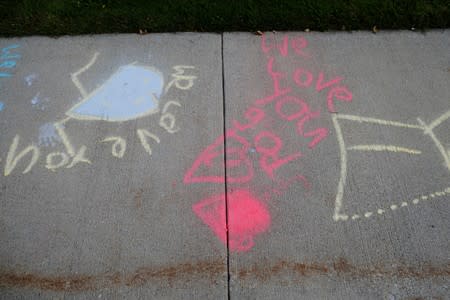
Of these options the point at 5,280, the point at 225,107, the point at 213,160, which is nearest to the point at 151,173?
the point at 213,160

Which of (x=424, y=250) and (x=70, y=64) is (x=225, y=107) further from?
(x=424, y=250)

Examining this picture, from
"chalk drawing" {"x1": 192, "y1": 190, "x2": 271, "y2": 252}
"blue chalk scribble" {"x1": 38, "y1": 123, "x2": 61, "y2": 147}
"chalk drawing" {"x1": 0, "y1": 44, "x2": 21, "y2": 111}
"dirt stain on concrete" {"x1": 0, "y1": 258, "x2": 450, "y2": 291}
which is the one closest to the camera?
"dirt stain on concrete" {"x1": 0, "y1": 258, "x2": 450, "y2": 291}

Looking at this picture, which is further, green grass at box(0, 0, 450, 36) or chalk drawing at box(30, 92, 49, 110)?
green grass at box(0, 0, 450, 36)

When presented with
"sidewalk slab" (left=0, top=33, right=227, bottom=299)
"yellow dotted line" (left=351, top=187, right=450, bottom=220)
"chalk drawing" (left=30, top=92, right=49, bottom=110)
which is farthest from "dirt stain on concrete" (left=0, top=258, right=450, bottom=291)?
"chalk drawing" (left=30, top=92, right=49, bottom=110)

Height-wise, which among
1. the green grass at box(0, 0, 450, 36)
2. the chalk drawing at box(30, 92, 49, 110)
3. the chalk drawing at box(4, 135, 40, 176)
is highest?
the green grass at box(0, 0, 450, 36)

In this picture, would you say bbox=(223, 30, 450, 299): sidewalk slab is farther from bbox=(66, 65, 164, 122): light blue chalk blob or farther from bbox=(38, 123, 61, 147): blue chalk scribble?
Answer: bbox=(38, 123, 61, 147): blue chalk scribble

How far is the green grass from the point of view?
3.50 metres

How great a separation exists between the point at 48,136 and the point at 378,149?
7.97 ft

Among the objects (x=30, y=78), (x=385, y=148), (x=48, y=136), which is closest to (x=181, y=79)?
(x=48, y=136)

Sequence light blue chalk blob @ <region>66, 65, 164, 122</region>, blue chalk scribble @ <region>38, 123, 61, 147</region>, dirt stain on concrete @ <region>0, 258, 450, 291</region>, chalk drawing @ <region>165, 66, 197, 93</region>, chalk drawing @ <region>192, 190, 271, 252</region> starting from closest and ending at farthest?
dirt stain on concrete @ <region>0, 258, 450, 291</region> < chalk drawing @ <region>192, 190, 271, 252</region> < blue chalk scribble @ <region>38, 123, 61, 147</region> < light blue chalk blob @ <region>66, 65, 164, 122</region> < chalk drawing @ <region>165, 66, 197, 93</region>

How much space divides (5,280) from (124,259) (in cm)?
70

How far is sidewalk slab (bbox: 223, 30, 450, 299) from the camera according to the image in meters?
2.23

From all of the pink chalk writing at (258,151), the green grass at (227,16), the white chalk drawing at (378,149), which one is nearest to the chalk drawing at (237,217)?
the pink chalk writing at (258,151)

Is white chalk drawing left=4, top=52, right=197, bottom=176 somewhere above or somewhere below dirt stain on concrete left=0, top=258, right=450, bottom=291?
above
